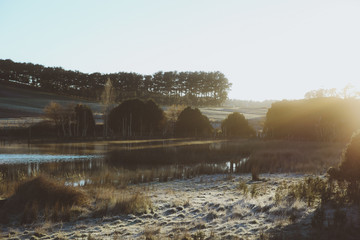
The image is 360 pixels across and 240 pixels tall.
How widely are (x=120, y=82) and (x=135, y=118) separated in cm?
7769

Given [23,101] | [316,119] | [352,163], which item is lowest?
[316,119]

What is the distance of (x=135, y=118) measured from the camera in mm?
68312

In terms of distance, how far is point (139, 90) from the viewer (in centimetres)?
14125

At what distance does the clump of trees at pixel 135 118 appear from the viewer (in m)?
67.4

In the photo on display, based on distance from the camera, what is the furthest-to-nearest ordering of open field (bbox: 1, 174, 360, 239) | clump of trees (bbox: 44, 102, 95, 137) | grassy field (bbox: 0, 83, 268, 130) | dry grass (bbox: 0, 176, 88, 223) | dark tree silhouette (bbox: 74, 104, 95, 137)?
grassy field (bbox: 0, 83, 268, 130) → dark tree silhouette (bbox: 74, 104, 95, 137) → clump of trees (bbox: 44, 102, 95, 137) → dry grass (bbox: 0, 176, 88, 223) → open field (bbox: 1, 174, 360, 239)

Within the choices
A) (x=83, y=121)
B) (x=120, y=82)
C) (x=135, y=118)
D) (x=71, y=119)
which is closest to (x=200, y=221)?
(x=83, y=121)

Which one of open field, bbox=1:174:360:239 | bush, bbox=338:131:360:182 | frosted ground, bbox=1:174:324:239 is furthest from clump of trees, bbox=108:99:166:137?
bush, bbox=338:131:360:182

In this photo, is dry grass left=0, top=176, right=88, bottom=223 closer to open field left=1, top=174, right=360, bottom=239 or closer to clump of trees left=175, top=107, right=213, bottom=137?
open field left=1, top=174, right=360, bottom=239

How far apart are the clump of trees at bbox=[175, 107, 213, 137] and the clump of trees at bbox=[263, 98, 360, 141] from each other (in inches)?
587

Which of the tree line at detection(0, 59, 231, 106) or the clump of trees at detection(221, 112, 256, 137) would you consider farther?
the tree line at detection(0, 59, 231, 106)

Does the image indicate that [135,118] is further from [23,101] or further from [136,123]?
[23,101]

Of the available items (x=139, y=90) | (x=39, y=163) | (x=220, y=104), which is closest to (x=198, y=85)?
(x=220, y=104)

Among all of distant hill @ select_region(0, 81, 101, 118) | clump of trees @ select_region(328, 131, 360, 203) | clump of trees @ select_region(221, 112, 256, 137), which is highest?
distant hill @ select_region(0, 81, 101, 118)

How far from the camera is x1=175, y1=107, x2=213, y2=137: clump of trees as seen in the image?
70.4 m
